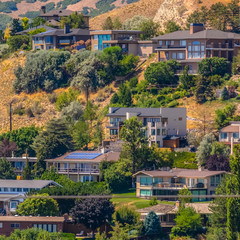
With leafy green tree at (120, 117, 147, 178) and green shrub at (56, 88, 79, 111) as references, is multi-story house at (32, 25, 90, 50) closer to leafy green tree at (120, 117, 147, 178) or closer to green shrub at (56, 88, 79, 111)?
green shrub at (56, 88, 79, 111)

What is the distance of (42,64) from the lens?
136750mm

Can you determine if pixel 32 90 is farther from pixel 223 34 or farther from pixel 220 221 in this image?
pixel 220 221

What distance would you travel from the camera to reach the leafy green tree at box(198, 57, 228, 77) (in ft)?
387

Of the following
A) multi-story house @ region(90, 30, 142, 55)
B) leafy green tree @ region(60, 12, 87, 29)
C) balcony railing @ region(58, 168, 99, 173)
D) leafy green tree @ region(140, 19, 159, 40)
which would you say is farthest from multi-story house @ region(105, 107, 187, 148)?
leafy green tree @ region(60, 12, 87, 29)

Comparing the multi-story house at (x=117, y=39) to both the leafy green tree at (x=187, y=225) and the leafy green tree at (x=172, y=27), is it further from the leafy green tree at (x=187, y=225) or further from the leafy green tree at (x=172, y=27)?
the leafy green tree at (x=187, y=225)

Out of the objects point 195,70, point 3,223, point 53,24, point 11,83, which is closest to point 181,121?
point 195,70

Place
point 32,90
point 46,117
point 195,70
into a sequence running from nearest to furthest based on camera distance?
point 195,70, point 46,117, point 32,90

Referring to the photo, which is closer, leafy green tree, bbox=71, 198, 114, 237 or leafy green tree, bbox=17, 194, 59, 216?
leafy green tree, bbox=71, 198, 114, 237

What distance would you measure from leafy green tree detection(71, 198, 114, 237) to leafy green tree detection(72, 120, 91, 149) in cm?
2331

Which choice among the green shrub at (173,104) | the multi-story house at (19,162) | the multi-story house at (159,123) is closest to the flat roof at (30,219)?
the multi-story house at (19,162)

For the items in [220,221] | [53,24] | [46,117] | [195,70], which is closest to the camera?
[220,221]

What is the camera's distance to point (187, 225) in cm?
8831

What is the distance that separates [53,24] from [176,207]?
6861cm

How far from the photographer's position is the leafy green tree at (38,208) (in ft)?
309
